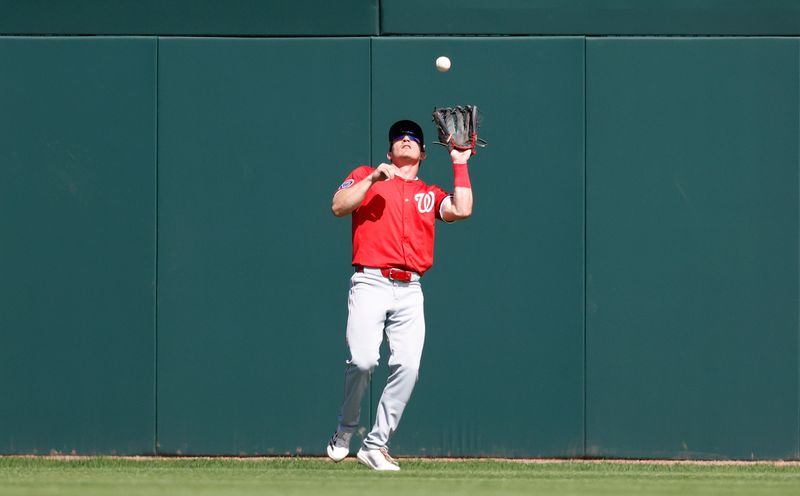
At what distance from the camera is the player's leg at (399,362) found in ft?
22.4

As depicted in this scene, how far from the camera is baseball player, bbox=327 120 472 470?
22.3 feet

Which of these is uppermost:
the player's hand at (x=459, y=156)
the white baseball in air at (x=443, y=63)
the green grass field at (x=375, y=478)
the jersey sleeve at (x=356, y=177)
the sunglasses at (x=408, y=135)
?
the white baseball in air at (x=443, y=63)

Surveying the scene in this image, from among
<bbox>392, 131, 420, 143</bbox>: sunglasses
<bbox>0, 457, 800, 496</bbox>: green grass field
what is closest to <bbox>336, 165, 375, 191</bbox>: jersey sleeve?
<bbox>392, 131, 420, 143</bbox>: sunglasses

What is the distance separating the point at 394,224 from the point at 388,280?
0.30 m

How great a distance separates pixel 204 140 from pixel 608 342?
2671 mm

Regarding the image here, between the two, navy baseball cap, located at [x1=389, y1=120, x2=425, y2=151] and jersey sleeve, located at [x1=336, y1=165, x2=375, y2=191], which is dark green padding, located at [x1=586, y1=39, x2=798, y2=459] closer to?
navy baseball cap, located at [x1=389, y1=120, x2=425, y2=151]

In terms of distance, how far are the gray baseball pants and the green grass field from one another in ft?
1.12

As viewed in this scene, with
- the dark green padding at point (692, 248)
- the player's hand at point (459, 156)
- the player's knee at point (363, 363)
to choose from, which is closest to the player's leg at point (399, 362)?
the player's knee at point (363, 363)

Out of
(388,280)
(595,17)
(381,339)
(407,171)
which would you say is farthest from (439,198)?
(595,17)

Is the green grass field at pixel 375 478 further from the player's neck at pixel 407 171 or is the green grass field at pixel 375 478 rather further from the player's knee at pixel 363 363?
the player's neck at pixel 407 171

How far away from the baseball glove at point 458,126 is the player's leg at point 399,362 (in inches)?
31.4

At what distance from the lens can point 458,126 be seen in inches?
276

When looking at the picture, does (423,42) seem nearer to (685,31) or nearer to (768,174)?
(685,31)

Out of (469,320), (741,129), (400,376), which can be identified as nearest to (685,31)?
(741,129)
